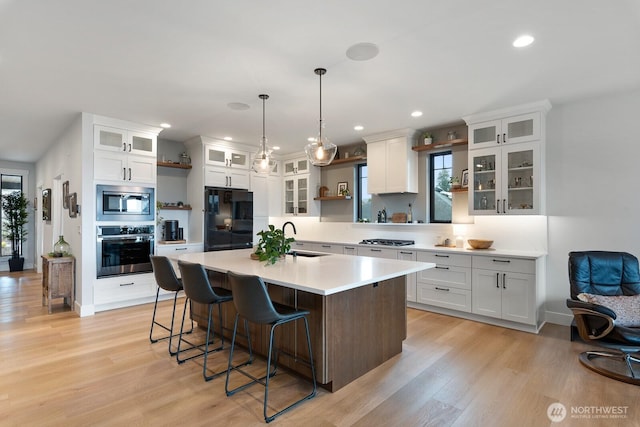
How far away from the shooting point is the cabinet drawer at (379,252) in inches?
192

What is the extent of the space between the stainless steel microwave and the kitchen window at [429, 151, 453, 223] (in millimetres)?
4320

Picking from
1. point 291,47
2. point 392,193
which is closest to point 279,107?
point 291,47

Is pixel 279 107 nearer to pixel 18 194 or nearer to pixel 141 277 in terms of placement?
pixel 141 277

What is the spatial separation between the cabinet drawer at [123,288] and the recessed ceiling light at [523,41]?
17.2 ft

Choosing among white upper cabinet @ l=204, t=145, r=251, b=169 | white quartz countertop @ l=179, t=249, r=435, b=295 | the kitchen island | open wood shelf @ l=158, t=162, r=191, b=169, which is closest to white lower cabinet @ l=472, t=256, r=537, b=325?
the kitchen island

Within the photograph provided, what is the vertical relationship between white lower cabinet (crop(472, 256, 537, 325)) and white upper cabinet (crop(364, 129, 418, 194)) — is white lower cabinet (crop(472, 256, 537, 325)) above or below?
below

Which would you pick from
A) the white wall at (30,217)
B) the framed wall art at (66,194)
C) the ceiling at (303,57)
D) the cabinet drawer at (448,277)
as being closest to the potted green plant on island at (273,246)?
the ceiling at (303,57)

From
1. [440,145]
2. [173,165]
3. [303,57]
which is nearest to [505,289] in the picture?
[440,145]

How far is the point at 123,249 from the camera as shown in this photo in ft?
15.7

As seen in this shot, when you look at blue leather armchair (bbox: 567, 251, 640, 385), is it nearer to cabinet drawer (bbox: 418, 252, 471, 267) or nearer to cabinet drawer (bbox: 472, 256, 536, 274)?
cabinet drawer (bbox: 472, 256, 536, 274)

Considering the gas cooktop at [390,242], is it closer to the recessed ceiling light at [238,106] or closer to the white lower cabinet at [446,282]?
the white lower cabinet at [446,282]

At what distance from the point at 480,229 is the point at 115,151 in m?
5.21

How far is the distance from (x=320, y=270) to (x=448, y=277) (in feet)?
7.83

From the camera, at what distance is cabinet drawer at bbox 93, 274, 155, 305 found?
4.55 meters
